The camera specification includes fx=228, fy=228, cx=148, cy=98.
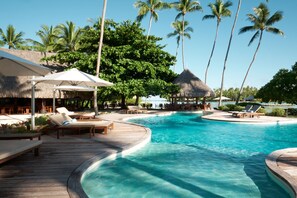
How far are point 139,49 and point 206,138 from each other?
15383 mm

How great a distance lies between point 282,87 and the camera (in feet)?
83.9

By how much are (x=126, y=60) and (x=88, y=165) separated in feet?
58.7

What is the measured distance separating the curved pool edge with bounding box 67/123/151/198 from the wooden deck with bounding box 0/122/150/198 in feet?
0.11

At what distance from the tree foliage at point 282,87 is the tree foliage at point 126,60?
11620 mm

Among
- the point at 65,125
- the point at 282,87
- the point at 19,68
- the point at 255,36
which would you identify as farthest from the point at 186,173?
the point at 255,36

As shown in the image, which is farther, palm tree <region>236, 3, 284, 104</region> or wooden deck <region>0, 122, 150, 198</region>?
palm tree <region>236, 3, 284, 104</region>

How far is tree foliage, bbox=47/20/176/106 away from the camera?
21.7 m

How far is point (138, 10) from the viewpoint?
3288 centimetres

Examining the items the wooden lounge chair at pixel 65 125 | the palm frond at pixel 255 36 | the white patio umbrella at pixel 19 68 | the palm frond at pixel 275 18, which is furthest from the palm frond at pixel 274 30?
the white patio umbrella at pixel 19 68

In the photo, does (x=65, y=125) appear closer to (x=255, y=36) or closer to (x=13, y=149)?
(x=13, y=149)

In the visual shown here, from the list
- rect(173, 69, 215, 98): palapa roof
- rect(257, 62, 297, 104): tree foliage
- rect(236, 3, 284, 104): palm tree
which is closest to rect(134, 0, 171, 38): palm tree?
rect(173, 69, 215, 98): palapa roof

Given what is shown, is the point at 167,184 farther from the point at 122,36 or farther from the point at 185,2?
the point at 185,2

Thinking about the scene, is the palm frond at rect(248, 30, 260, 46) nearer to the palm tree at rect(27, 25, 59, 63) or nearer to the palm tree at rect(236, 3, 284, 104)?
the palm tree at rect(236, 3, 284, 104)

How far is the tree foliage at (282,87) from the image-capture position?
24.5m
